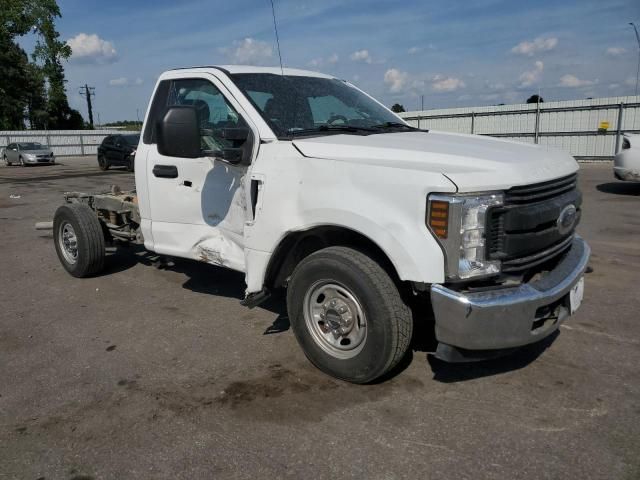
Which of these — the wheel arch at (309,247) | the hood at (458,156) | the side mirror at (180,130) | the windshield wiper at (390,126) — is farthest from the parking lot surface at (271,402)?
the windshield wiper at (390,126)

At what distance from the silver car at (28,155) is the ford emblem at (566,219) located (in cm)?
3214

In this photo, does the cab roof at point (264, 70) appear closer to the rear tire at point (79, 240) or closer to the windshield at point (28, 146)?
the rear tire at point (79, 240)

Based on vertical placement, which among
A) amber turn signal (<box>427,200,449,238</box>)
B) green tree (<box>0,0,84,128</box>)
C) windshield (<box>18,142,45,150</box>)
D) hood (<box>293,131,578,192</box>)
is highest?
green tree (<box>0,0,84,128</box>)

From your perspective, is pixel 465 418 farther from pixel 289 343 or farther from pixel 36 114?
pixel 36 114

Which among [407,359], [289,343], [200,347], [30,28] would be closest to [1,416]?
[200,347]

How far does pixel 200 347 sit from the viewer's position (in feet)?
13.6

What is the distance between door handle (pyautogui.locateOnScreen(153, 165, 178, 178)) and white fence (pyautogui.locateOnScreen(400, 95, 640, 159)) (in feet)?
54.3

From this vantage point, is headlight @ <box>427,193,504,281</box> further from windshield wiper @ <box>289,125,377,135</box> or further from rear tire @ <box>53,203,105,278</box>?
rear tire @ <box>53,203,105,278</box>

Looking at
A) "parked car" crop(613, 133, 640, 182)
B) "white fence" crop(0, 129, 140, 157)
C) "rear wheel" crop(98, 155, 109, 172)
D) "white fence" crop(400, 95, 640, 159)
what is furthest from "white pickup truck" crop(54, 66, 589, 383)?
"white fence" crop(0, 129, 140, 157)

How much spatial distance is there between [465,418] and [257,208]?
1848 millimetres

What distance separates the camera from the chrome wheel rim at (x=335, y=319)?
3.34m

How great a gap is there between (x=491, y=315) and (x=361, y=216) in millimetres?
892

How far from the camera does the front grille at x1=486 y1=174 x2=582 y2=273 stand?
297cm

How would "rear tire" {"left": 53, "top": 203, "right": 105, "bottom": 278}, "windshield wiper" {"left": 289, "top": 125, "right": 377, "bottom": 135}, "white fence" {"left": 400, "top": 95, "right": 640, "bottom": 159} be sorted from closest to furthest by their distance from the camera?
Result: "windshield wiper" {"left": 289, "top": 125, "right": 377, "bottom": 135} < "rear tire" {"left": 53, "top": 203, "right": 105, "bottom": 278} < "white fence" {"left": 400, "top": 95, "right": 640, "bottom": 159}
